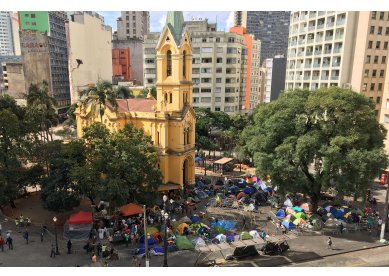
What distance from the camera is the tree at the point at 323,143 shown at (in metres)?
27.3

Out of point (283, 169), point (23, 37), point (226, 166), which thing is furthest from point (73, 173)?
point (23, 37)

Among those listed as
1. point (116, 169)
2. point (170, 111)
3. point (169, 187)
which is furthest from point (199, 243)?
point (170, 111)

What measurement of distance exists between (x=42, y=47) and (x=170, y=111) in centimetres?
6289

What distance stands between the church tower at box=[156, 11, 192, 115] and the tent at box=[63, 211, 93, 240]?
14217mm

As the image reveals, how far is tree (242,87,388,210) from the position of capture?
2727cm

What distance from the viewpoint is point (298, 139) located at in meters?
28.4


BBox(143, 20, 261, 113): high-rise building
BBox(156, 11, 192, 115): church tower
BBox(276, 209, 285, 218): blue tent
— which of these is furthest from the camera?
BBox(143, 20, 261, 113): high-rise building

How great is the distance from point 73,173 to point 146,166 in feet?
20.4

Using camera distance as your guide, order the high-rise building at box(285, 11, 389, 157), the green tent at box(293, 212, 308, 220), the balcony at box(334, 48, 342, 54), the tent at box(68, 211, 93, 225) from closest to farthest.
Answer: the tent at box(68, 211, 93, 225) → the green tent at box(293, 212, 308, 220) → the high-rise building at box(285, 11, 389, 157) → the balcony at box(334, 48, 342, 54)

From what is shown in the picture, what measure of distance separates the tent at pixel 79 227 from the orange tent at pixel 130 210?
9.41 ft

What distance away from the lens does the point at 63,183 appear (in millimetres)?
29500

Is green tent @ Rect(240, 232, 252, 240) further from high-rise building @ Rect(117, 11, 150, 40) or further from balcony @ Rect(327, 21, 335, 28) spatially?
high-rise building @ Rect(117, 11, 150, 40)

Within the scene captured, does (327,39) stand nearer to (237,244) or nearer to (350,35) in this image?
(350,35)

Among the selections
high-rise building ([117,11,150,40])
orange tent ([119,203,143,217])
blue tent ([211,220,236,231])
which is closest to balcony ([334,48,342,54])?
blue tent ([211,220,236,231])
